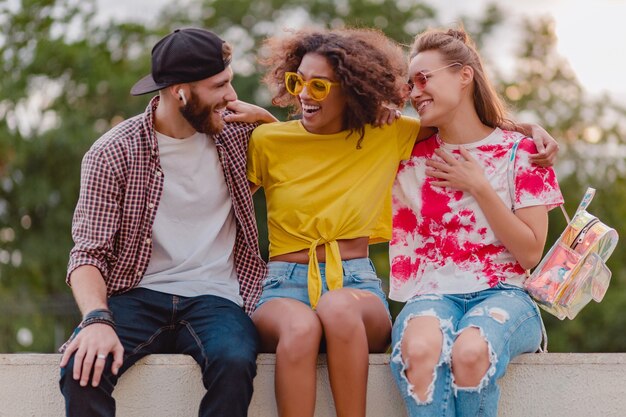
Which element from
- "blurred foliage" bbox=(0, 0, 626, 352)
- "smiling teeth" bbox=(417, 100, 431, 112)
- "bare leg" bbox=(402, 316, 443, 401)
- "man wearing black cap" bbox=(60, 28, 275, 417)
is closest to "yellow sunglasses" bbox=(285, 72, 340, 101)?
"man wearing black cap" bbox=(60, 28, 275, 417)

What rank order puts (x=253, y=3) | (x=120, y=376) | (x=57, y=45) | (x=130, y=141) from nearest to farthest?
(x=120, y=376)
(x=130, y=141)
(x=57, y=45)
(x=253, y=3)

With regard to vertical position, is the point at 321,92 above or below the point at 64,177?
above

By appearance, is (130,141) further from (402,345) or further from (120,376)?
(402,345)

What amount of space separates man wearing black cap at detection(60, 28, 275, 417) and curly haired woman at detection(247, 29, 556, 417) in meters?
0.12

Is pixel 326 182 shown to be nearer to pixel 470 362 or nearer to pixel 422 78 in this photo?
pixel 422 78

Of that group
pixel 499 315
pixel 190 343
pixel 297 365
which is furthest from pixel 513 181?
pixel 190 343

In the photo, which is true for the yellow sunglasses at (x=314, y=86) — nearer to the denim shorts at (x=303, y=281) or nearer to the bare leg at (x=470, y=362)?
the denim shorts at (x=303, y=281)

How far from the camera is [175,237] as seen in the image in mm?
3986

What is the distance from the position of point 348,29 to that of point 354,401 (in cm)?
165

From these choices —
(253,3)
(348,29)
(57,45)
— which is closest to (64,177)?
(57,45)

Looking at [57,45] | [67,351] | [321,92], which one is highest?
[321,92]

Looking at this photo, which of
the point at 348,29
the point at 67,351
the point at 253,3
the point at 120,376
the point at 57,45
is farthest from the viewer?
the point at 253,3

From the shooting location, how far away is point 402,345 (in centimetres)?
358

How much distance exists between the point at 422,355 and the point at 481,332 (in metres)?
0.23
